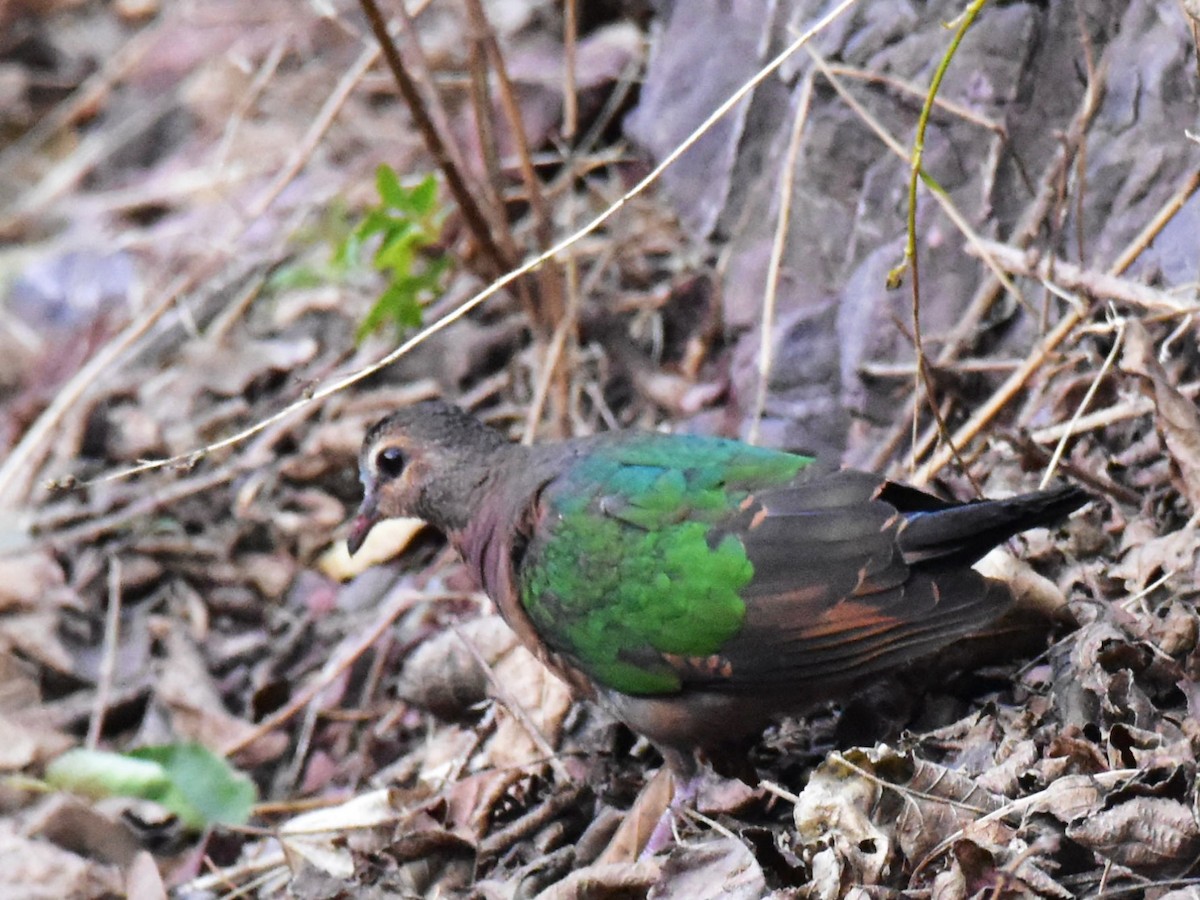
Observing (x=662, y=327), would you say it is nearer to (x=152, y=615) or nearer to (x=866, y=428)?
(x=866, y=428)

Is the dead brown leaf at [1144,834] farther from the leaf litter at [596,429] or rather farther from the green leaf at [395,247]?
the green leaf at [395,247]

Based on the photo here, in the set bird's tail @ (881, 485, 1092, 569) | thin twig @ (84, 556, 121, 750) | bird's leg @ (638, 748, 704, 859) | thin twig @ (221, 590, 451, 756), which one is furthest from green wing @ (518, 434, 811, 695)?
thin twig @ (84, 556, 121, 750)

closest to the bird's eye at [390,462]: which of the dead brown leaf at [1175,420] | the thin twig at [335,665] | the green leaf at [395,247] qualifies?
the thin twig at [335,665]

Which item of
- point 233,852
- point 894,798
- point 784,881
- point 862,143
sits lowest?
point 233,852

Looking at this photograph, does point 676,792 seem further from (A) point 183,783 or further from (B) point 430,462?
(A) point 183,783

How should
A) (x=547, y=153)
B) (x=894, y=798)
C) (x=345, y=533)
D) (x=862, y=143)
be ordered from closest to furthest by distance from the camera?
(x=894, y=798) → (x=862, y=143) → (x=345, y=533) → (x=547, y=153)

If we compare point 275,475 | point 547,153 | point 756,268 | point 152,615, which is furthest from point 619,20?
point 152,615

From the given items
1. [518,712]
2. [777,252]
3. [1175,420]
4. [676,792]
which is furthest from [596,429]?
[1175,420]
